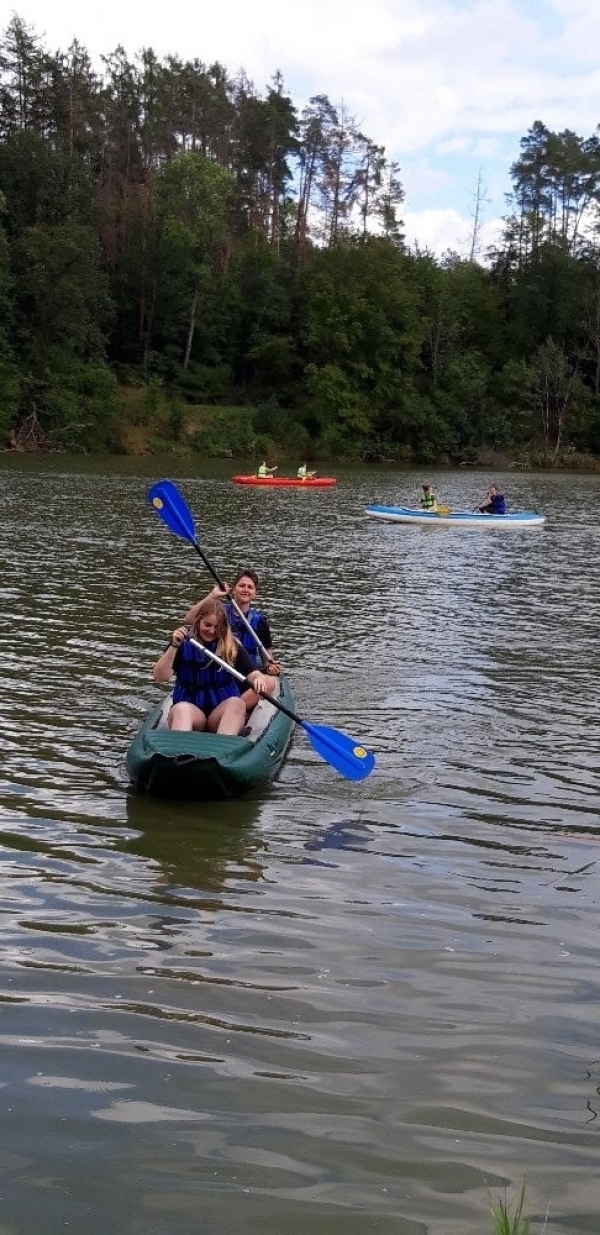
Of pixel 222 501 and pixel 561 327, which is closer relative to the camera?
pixel 222 501

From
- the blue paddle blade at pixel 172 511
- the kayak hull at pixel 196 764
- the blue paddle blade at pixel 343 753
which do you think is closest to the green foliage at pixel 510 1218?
the kayak hull at pixel 196 764

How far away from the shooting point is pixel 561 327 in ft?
218

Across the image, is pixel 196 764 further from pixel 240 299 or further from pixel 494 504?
pixel 240 299

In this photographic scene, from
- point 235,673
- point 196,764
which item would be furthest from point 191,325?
point 196,764

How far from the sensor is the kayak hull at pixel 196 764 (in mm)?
6473

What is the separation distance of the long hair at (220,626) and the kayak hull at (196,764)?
2.28 ft

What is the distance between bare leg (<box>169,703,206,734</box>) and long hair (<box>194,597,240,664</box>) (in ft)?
1.37

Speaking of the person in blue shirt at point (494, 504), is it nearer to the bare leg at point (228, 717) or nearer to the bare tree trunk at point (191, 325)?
the bare leg at point (228, 717)

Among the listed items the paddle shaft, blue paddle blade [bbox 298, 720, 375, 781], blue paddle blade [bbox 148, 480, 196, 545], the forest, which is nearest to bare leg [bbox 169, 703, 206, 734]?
the paddle shaft

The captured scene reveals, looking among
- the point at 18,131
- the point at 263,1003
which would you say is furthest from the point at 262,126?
the point at 263,1003

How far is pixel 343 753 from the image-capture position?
712 centimetres

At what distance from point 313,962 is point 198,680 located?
10.4 ft

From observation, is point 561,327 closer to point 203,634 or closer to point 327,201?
point 327,201

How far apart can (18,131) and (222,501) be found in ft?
111
